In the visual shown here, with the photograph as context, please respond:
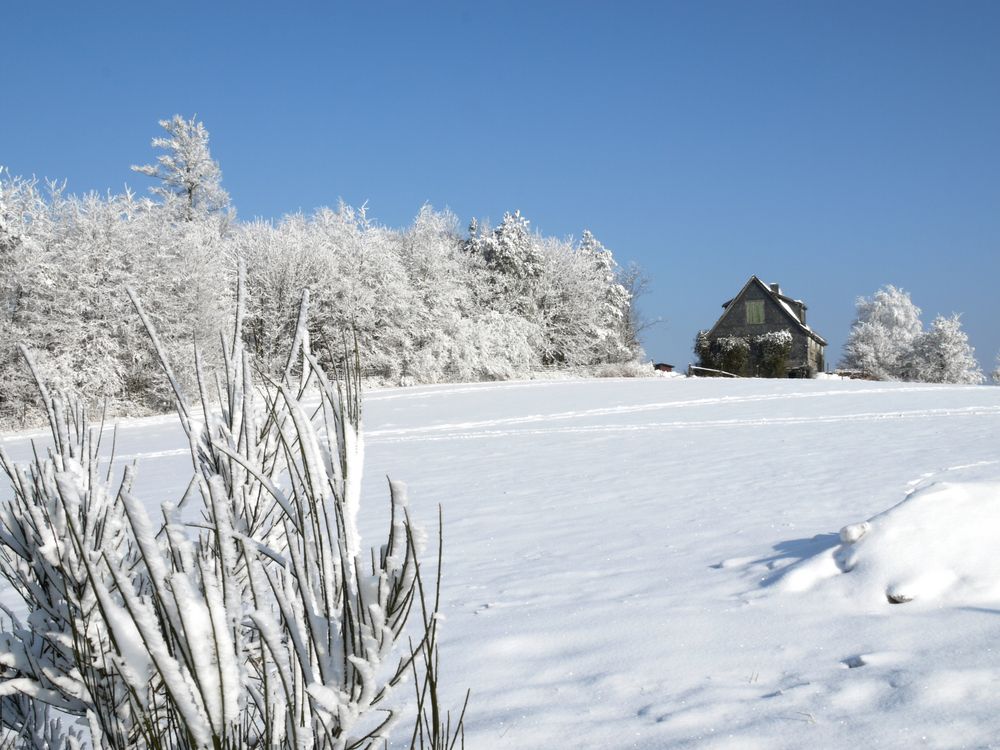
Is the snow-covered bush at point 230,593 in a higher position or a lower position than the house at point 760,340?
lower

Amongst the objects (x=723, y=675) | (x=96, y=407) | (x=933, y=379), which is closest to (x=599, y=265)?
(x=933, y=379)

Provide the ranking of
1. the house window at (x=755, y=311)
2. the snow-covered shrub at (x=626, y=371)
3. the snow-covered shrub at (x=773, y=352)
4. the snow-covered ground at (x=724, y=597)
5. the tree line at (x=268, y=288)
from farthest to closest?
the house window at (x=755, y=311)
the snow-covered shrub at (x=773, y=352)
the snow-covered shrub at (x=626, y=371)
the tree line at (x=268, y=288)
the snow-covered ground at (x=724, y=597)

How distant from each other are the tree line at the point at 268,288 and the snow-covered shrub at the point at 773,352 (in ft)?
23.1

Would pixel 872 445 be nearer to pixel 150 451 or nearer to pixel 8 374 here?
pixel 150 451

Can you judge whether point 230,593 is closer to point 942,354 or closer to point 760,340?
point 760,340

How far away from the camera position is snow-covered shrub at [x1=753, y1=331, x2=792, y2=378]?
3741 cm

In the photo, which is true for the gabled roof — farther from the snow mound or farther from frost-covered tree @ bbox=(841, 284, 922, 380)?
the snow mound

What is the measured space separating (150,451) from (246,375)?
494 inches

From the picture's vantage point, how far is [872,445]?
980 cm

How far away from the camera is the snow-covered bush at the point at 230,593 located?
111cm

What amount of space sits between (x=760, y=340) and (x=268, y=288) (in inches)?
997

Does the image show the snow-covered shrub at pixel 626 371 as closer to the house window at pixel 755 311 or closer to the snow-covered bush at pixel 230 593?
the house window at pixel 755 311

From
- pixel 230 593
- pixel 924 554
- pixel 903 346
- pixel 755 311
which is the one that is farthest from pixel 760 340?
pixel 230 593

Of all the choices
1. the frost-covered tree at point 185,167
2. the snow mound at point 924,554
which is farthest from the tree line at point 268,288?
the snow mound at point 924,554
